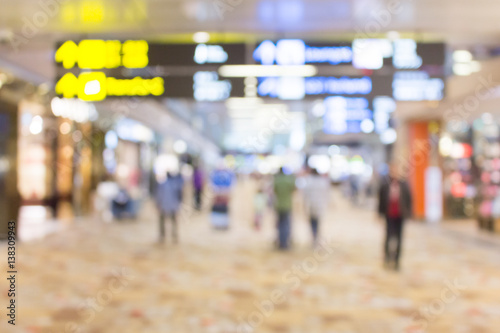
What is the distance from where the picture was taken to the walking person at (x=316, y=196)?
10.2 metres

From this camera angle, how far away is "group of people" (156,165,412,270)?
26.7ft

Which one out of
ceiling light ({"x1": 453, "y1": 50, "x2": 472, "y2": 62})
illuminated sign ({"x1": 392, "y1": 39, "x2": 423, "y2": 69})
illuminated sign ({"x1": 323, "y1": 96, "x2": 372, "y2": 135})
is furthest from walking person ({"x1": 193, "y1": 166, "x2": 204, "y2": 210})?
illuminated sign ({"x1": 392, "y1": 39, "x2": 423, "y2": 69})

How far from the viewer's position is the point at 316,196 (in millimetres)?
10234

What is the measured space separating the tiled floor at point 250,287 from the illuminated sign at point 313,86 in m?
2.56

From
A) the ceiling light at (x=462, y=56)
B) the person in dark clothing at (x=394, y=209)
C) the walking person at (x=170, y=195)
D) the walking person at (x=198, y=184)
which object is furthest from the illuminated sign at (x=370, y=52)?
the walking person at (x=198, y=184)

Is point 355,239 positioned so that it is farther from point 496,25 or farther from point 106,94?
point 106,94

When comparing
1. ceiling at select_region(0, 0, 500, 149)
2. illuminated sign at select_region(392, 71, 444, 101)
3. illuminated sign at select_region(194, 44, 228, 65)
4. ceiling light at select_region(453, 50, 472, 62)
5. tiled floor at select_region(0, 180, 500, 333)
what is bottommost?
tiled floor at select_region(0, 180, 500, 333)

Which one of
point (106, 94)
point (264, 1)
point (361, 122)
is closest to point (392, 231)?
point (264, 1)

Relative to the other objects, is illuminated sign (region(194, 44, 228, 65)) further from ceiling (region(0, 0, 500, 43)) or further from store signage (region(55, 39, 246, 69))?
ceiling (region(0, 0, 500, 43))

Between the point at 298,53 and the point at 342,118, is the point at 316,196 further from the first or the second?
the point at 342,118

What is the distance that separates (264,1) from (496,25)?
346cm

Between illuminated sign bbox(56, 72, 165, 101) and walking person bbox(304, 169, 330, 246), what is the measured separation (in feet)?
14.0

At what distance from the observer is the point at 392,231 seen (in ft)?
27.2

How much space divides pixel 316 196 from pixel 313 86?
139 inches
